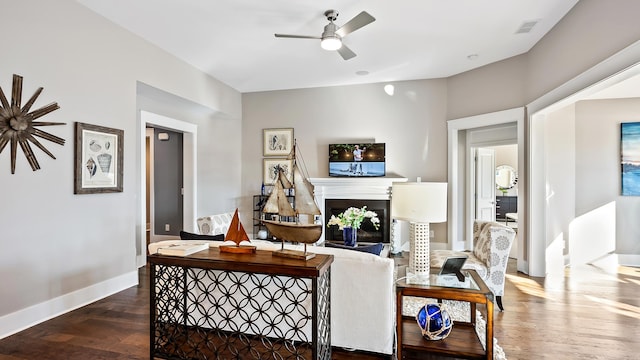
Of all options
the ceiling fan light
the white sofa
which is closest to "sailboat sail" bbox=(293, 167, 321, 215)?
the white sofa

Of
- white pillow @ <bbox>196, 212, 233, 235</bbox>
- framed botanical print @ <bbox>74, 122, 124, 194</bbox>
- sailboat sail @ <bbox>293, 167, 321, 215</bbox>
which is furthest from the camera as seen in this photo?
white pillow @ <bbox>196, 212, 233, 235</bbox>

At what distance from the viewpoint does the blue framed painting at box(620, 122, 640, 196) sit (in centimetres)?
492

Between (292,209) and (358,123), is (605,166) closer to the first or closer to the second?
(358,123)

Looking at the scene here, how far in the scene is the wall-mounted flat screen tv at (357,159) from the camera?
593 centimetres

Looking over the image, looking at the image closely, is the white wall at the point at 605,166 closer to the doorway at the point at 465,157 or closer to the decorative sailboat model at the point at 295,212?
the doorway at the point at 465,157

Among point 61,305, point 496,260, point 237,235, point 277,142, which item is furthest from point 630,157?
point 61,305

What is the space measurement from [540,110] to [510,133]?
3.38 ft

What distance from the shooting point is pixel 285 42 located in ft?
13.9

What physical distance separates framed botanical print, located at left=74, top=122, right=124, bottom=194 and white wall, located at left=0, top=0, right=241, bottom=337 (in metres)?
0.07

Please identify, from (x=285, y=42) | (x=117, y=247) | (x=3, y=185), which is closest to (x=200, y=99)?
(x=285, y=42)

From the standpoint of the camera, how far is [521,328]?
2.82 meters

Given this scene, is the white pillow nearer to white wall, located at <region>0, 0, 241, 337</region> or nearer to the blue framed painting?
white wall, located at <region>0, 0, 241, 337</region>

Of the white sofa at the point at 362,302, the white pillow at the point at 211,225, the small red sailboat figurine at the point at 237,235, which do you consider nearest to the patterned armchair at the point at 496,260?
the white sofa at the point at 362,302

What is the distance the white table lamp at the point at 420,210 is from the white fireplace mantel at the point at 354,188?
10.5 ft
